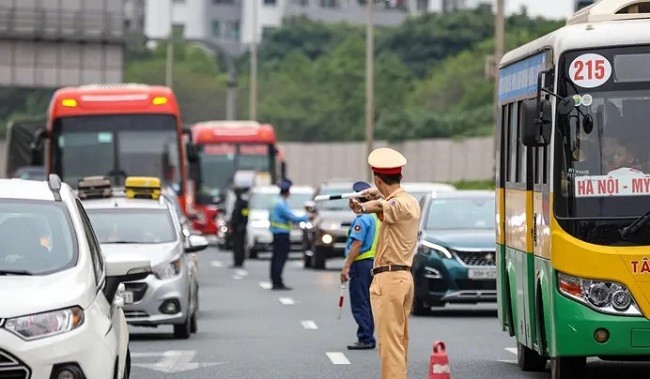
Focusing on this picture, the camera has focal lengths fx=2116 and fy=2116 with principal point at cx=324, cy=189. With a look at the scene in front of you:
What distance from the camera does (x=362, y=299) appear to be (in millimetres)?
20484

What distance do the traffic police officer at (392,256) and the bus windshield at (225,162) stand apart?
4393 cm

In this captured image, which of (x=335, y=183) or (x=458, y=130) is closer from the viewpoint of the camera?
(x=335, y=183)

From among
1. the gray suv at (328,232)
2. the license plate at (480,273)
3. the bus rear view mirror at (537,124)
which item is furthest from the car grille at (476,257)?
the gray suv at (328,232)

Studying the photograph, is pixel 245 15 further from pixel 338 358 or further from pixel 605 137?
pixel 605 137

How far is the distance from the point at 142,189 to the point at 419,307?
12.3 ft

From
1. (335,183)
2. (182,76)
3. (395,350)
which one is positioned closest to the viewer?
(395,350)

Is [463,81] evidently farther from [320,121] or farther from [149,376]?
[149,376]

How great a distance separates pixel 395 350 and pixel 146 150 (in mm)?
24299

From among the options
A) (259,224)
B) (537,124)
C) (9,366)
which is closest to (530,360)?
(537,124)

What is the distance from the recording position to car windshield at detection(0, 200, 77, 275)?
1223 cm

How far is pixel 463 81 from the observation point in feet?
358

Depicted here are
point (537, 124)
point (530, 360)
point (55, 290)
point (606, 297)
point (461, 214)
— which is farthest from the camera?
point (461, 214)

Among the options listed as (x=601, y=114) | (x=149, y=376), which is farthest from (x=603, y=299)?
(x=149, y=376)

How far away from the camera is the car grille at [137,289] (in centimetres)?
2208
